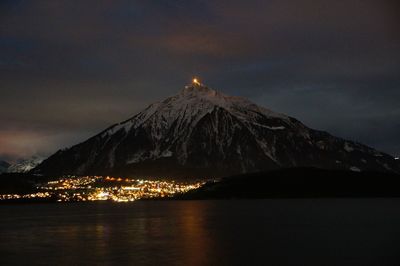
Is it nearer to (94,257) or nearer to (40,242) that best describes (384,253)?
(94,257)

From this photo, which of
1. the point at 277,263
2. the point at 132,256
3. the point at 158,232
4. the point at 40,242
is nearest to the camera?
the point at 277,263

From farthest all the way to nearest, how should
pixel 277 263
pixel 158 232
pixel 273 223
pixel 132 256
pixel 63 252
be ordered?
pixel 273 223
pixel 158 232
pixel 63 252
pixel 132 256
pixel 277 263

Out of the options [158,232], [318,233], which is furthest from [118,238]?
[318,233]

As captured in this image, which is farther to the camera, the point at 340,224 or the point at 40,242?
the point at 340,224

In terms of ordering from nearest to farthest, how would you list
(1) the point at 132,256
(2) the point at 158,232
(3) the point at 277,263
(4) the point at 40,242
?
(3) the point at 277,263
(1) the point at 132,256
(4) the point at 40,242
(2) the point at 158,232

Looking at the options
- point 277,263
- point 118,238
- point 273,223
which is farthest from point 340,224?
point 277,263

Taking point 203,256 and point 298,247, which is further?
point 298,247

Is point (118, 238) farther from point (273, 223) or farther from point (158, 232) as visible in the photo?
point (273, 223)

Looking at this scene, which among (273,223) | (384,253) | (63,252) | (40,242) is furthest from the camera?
(273,223)
